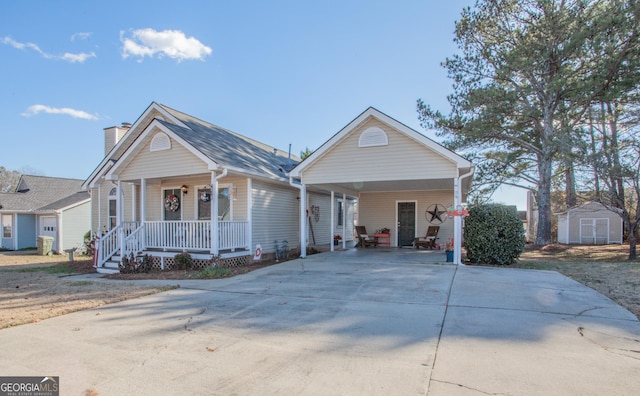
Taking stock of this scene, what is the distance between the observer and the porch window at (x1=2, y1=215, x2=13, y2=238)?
2314cm

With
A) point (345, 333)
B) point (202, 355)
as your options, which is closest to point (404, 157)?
point (345, 333)

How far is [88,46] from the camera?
44.7 ft

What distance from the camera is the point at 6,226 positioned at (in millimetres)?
23250

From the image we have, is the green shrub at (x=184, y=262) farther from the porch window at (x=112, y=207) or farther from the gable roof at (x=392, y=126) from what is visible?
the porch window at (x=112, y=207)

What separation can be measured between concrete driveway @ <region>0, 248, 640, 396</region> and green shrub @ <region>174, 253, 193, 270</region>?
12.3 feet

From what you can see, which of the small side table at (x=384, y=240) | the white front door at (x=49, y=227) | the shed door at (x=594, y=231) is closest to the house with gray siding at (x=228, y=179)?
the small side table at (x=384, y=240)

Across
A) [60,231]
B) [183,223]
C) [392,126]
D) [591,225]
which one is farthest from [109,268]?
[591,225]

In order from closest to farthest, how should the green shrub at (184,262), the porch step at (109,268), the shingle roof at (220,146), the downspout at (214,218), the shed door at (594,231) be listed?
the downspout at (214,218) < the green shrub at (184,262) < the shingle roof at (220,146) < the porch step at (109,268) < the shed door at (594,231)

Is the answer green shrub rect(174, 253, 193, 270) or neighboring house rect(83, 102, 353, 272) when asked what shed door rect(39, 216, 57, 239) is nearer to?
neighboring house rect(83, 102, 353, 272)

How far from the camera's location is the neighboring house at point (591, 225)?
24781 mm

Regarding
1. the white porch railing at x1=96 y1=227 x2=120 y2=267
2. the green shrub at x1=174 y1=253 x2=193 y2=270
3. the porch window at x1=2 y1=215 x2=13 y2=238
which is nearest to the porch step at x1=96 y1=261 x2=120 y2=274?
the white porch railing at x1=96 y1=227 x2=120 y2=267

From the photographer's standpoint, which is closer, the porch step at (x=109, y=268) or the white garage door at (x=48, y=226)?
the porch step at (x=109, y=268)

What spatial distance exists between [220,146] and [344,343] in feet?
31.2
